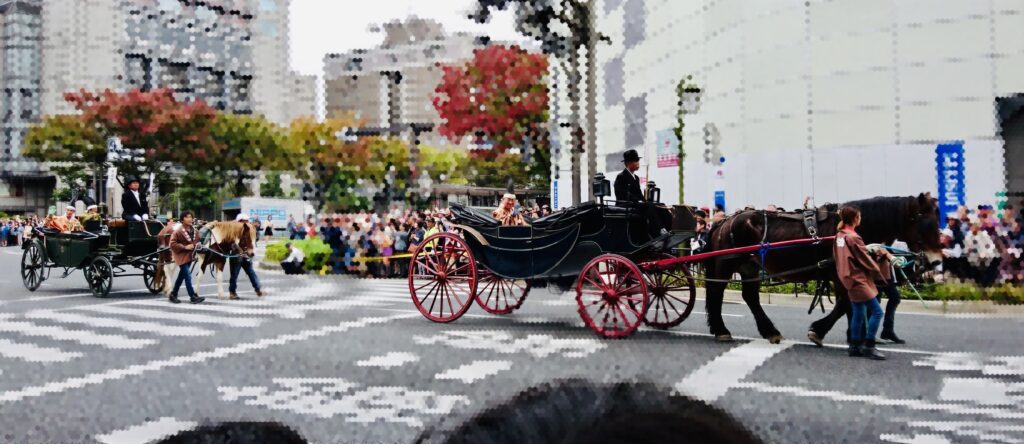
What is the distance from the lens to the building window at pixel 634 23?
31.5 m

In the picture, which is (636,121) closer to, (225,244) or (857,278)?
(225,244)

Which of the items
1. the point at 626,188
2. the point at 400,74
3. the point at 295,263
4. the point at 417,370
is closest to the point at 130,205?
the point at 295,263

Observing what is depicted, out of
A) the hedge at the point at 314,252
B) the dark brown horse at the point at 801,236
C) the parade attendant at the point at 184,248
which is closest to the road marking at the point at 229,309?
the parade attendant at the point at 184,248

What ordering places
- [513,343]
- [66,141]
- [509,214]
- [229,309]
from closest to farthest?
[513,343], [509,214], [229,309], [66,141]

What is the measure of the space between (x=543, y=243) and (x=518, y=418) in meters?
9.73

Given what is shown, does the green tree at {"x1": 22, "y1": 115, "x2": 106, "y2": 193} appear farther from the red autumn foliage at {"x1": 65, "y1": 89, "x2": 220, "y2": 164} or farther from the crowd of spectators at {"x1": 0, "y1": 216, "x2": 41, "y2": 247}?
the crowd of spectators at {"x1": 0, "y1": 216, "x2": 41, "y2": 247}

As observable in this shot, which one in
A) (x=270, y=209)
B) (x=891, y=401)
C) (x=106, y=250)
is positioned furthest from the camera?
(x=270, y=209)

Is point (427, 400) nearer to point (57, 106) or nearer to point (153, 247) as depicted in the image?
point (153, 247)

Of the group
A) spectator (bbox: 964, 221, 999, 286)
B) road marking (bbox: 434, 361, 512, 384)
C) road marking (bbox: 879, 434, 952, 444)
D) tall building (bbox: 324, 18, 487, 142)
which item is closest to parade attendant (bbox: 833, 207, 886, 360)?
road marking (bbox: 879, 434, 952, 444)

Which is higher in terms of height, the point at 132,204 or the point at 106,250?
the point at 132,204

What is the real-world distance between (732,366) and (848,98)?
1659cm

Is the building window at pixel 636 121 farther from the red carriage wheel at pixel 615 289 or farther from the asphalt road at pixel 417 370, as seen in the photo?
the red carriage wheel at pixel 615 289

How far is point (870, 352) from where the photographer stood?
8195 mm

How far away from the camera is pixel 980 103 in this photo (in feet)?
65.6
